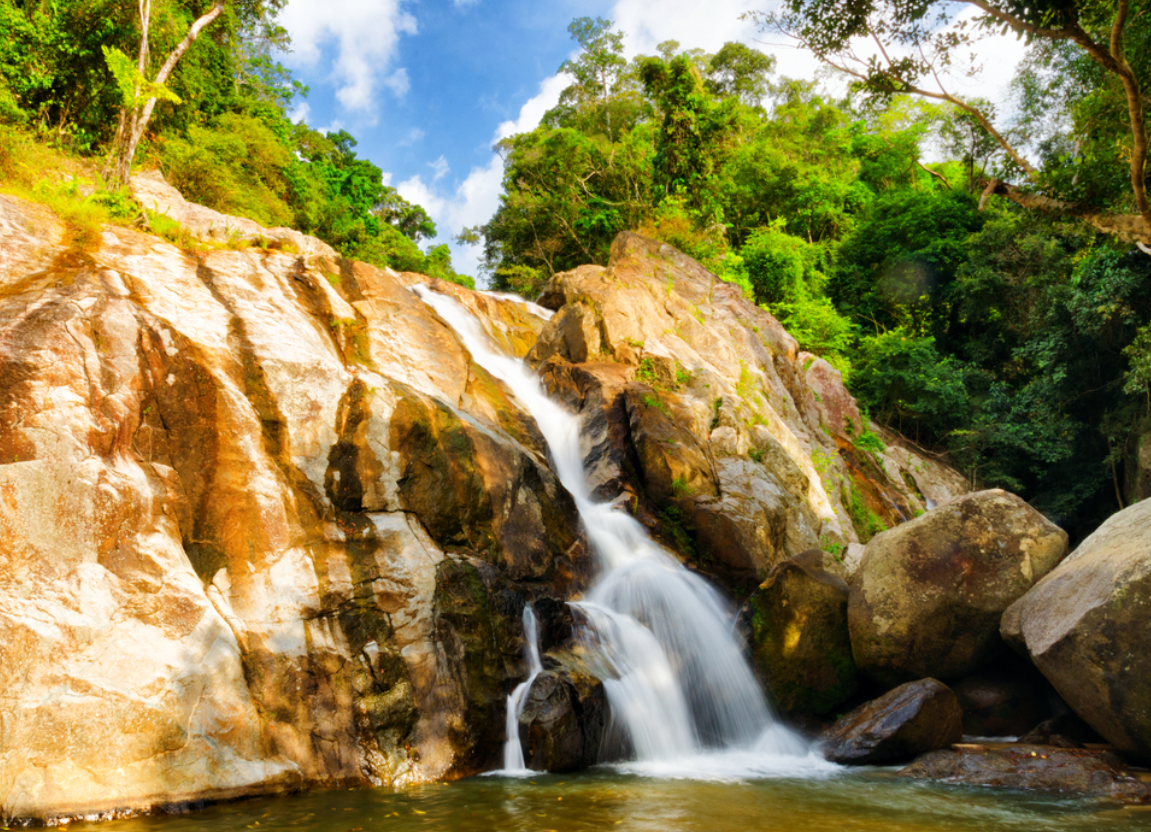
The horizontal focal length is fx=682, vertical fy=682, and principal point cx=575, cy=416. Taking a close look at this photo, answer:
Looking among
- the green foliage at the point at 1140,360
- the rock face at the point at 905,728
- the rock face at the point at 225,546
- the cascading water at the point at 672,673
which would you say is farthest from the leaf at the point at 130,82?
the green foliage at the point at 1140,360

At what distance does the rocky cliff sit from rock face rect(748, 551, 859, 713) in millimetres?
2099

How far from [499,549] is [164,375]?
484 centimetres

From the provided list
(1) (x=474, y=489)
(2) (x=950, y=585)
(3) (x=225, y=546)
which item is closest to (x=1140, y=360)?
(2) (x=950, y=585)

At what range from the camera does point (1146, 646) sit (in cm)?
716

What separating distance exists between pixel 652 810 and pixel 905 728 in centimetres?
406

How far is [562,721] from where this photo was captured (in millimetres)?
8141

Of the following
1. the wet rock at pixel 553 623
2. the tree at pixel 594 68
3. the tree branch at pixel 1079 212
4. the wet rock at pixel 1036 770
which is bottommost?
the wet rock at pixel 1036 770

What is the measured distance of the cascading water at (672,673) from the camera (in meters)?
8.88

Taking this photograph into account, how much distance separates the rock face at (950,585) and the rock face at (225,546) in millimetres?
4667

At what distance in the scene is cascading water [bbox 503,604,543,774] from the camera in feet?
26.5

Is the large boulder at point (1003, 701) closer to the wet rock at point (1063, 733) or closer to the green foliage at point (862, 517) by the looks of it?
the wet rock at point (1063, 733)

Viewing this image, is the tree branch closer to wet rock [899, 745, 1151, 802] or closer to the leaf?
wet rock [899, 745, 1151, 802]

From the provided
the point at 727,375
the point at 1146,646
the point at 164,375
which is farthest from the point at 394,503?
the point at 727,375

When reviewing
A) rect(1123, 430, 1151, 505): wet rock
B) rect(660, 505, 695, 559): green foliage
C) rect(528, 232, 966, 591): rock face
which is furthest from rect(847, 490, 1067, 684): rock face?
rect(1123, 430, 1151, 505): wet rock
